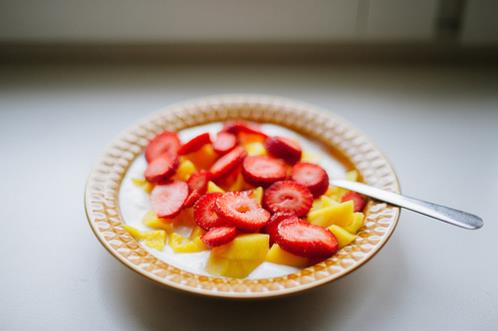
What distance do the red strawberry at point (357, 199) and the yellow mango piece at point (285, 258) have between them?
0.18m

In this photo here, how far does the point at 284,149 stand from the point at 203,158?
17 cm

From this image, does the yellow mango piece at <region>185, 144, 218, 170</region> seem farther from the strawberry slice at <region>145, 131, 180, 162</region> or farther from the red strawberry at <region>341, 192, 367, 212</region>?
the red strawberry at <region>341, 192, 367, 212</region>

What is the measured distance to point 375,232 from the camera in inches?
38.1

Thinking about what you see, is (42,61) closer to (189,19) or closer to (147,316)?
(189,19)

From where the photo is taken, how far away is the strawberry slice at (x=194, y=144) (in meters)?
1.14

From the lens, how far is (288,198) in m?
1.03

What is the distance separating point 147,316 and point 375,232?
426 mm

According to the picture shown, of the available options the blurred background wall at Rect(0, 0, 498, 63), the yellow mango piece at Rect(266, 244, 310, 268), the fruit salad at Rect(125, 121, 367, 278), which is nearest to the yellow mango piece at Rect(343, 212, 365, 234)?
the fruit salad at Rect(125, 121, 367, 278)

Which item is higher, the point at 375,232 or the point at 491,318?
the point at 375,232

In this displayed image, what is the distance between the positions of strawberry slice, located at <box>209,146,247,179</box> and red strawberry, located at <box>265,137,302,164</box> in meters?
0.07

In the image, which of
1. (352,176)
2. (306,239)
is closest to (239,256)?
(306,239)

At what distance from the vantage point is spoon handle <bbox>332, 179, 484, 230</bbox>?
96 cm

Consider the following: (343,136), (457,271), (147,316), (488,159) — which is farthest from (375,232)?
(488,159)

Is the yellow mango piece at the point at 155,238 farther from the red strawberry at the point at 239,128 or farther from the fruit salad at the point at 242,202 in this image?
the red strawberry at the point at 239,128
